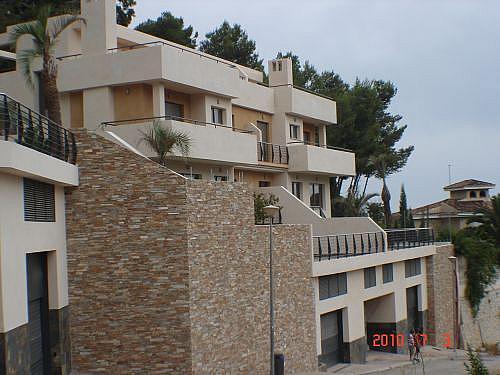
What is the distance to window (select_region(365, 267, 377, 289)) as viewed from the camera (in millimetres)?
32594

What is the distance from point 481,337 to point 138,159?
2949cm

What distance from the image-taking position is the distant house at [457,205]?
63406 mm

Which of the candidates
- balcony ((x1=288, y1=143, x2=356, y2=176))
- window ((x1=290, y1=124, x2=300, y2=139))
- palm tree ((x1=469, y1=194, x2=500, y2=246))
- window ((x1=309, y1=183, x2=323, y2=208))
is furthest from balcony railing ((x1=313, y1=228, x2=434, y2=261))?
palm tree ((x1=469, y1=194, x2=500, y2=246))

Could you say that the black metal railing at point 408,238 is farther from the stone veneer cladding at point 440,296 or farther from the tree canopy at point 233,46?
the tree canopy at point 233,46

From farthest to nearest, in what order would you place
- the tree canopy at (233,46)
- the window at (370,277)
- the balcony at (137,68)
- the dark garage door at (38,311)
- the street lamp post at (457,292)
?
the tree canopy at (233,46), the street lamp post at (457,292), the window at (370,277), the balcony at (137,68), the dark garage door at (38,311)

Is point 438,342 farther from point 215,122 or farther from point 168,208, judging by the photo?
point 168,208

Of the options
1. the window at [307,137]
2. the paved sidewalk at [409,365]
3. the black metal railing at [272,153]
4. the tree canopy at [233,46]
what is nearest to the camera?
the paved sidewalk at [409,365]

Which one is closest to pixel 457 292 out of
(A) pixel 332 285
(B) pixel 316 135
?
(B) pixel 316 135

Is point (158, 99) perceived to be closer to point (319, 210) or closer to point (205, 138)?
point (205, 138)

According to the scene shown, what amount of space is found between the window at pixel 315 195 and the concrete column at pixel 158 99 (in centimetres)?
1351

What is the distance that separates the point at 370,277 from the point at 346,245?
2.46m

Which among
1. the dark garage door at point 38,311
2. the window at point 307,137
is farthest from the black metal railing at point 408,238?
the dark garage door at point 38,311

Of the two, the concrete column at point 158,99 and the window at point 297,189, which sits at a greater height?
the concrete column at point 158,99

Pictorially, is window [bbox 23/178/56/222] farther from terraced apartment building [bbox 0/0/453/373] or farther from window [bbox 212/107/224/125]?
window [bbox 212/107/224/125]
